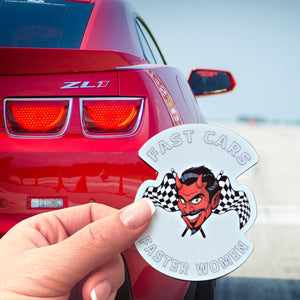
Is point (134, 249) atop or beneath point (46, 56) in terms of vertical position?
beneath

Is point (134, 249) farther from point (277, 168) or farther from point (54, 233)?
point (277, 168)

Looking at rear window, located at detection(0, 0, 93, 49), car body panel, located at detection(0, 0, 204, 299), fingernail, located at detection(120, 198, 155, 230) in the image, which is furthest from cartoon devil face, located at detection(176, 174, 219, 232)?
rear window, located at detection(0, 0, 93, 49)

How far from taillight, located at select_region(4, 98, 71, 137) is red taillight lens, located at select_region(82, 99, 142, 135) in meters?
0.09

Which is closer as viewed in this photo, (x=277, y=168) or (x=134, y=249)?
(x=134, y=249)

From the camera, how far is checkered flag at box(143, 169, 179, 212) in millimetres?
1599

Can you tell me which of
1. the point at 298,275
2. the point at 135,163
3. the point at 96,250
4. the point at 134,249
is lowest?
the point at 298,275

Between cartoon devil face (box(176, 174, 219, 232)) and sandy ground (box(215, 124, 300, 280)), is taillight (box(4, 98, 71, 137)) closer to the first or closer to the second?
cartoon devil face (box(176, 174, 219, 232))

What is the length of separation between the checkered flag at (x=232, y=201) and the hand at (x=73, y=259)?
0.28 m

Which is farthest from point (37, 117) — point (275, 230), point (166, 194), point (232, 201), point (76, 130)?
point (275, 230)

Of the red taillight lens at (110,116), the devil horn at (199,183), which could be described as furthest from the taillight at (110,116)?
the devil horn at (199,183)

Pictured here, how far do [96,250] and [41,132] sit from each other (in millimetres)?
656

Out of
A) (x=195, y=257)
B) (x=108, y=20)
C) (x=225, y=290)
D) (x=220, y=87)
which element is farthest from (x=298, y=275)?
(x=108, y=20)

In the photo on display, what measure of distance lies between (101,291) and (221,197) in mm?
542

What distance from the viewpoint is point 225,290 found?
3.54m
